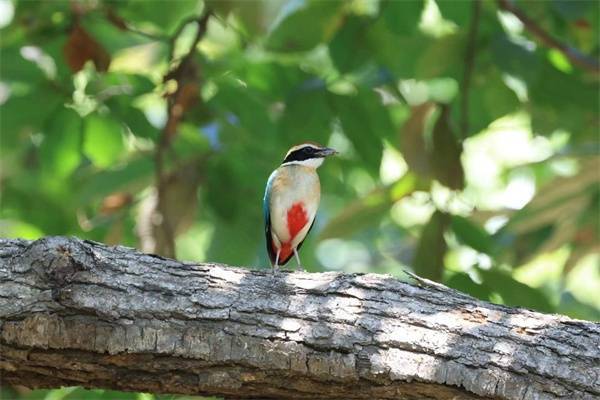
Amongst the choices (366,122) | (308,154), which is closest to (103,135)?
(308,154)

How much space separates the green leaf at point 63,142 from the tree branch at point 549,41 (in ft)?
8.53

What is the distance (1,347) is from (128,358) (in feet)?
1.49

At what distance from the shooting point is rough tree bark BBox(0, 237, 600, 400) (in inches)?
154

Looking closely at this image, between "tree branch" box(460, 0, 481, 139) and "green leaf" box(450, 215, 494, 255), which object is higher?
"tree branch" box(460, 0, 481, 139)

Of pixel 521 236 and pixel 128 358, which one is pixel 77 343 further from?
pixel 521 236

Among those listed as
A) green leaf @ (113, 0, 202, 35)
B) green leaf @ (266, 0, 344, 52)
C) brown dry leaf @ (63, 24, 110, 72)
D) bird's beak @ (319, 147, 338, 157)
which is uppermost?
green leaf @ (113, 0, 202, 35)

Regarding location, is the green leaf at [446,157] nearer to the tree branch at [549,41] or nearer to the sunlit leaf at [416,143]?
the sunlit leaf at [416,143]

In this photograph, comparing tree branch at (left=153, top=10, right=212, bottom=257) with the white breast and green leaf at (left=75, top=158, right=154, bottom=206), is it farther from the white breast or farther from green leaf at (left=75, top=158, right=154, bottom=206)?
the white breast

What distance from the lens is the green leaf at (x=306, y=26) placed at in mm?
6445

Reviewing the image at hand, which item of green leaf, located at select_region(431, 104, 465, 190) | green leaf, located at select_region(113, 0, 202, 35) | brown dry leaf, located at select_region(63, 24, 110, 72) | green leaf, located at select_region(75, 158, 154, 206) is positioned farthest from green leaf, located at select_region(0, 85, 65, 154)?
green leaf, located at select_region(431, 104, 465, 190)

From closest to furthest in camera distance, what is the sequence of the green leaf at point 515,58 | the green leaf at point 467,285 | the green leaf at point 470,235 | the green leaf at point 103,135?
the green leaf at point 467,285 < the green leaf at point 470,235 < the green leaf at point 515,58 < the green leaf at point 103,135

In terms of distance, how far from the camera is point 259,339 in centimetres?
399

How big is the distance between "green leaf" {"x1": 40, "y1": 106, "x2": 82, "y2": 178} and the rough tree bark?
7.91 feet

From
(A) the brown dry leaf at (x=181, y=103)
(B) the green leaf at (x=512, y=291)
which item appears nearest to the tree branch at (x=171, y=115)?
(A) the brown dry leaf at (x=181, y=103)
